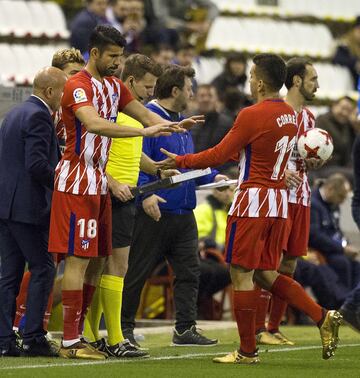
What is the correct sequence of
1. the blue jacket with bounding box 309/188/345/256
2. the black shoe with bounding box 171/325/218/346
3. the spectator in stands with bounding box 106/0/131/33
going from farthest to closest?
the spectator in stands with bounding box 106/0/131/33 < the blue jacket with bounding box 309/188/345/256 < the black shoe with bounding box 171/325/218/346

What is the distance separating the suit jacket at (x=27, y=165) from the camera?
975 cm

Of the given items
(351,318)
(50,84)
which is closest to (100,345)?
(50,84)

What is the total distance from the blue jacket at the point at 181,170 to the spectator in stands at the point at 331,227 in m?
3.60

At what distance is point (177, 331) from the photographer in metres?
11.5

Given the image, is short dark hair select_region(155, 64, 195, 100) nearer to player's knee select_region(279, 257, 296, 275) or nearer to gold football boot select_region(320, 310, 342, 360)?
player's knee select_region(279, 257, 296, 275)

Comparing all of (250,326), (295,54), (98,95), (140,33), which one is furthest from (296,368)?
(295,54)

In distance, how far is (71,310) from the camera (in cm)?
953

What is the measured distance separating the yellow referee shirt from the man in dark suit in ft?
1.53

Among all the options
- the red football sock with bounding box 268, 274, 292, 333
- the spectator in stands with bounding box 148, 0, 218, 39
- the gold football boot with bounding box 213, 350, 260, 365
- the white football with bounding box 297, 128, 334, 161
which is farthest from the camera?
the spectator in stands with bounding box 148, 0, 218, 39

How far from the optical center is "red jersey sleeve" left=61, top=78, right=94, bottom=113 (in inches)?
367

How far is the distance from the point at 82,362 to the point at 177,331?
82.4 inches

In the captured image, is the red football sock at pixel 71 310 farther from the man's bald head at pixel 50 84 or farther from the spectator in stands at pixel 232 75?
the spectator in stands at pixel 232 75

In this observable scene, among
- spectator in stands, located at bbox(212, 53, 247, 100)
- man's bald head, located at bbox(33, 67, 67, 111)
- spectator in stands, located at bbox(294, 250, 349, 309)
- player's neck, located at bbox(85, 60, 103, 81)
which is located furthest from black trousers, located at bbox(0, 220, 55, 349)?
spectator in stands, located at bbox(212, 53, 247, 100)

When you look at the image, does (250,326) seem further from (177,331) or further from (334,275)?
(334,275)
